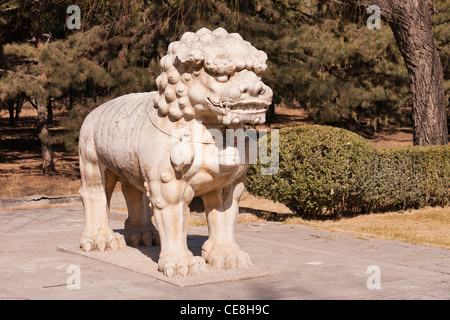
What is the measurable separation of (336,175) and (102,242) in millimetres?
3874

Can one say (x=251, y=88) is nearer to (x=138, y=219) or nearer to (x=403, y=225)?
(x=138, y=219)

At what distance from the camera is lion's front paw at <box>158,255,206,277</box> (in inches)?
209

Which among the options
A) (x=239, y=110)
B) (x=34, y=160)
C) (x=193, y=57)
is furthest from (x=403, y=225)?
(x=34, y=160)

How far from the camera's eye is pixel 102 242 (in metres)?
6.49

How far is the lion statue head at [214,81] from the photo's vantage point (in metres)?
5.06

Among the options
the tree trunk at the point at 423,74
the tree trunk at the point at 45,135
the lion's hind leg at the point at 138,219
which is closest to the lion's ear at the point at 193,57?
the lion's hind leg at the point at 138,219

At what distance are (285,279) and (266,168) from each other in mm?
4243

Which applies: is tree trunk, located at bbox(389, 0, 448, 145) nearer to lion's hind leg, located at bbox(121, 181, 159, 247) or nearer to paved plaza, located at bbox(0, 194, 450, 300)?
paved plaza, located at bbox(0, 194, 450, 300)

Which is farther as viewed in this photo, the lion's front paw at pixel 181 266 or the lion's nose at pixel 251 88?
the lion's front paw at pixel 181 266

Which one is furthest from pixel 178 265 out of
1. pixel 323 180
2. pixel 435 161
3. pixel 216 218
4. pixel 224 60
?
pixel 435 161

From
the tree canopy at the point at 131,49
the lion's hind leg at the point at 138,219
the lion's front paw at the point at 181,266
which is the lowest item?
the lion's front paw at the point at 181,266

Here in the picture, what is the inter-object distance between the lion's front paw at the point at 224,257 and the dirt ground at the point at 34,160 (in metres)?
9.01

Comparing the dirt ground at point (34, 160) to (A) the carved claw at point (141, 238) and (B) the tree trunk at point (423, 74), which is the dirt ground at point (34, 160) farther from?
(B) the tree trunk at point (423, 74)

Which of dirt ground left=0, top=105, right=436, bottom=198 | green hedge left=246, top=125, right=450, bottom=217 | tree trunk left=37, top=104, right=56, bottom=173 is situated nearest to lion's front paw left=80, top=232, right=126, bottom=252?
green hedge left=246, top=125, right=450, bottom=217
